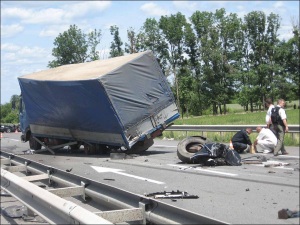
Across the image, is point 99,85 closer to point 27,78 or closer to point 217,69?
point 27,78

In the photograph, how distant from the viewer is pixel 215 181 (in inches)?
330

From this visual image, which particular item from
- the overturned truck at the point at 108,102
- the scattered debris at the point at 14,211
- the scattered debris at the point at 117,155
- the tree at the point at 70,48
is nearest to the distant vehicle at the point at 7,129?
the tree at the point at 70,48

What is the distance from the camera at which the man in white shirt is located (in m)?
3.01

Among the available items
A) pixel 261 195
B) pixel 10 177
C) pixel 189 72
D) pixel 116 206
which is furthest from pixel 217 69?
pixel 189 72

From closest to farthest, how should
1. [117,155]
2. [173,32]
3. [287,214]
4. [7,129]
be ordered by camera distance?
[287,214] → [117,155] → [7,129] → [173,32]

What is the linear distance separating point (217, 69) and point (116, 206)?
5.45 feet

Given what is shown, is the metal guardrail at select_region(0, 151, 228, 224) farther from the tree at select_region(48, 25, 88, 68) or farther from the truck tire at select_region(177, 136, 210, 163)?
the tree at select_region(48, 25, 88, 68)

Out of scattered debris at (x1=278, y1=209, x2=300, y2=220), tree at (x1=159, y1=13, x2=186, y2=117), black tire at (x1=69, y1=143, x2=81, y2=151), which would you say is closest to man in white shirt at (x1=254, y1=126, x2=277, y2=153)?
scattered debris at (x1=278, y1=209, x2=300, y2=220)

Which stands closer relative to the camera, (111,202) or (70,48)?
(111,202)

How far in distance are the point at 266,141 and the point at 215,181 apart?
5.40 meters

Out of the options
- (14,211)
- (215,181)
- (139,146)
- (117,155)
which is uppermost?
(14,211)

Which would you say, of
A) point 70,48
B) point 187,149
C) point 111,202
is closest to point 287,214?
point 111,202

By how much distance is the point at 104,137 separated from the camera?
48.1 feet

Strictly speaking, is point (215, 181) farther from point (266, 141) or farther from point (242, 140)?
point (266, 141)
